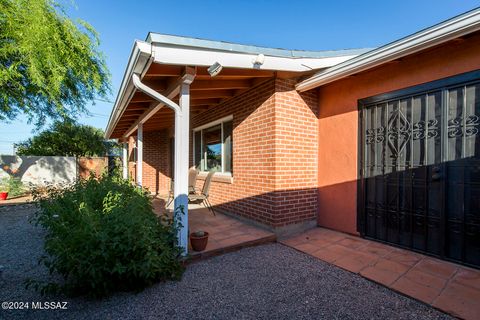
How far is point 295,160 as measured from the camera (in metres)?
4.20

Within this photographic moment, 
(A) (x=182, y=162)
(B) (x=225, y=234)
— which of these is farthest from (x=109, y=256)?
(B) (x=225, y=234)

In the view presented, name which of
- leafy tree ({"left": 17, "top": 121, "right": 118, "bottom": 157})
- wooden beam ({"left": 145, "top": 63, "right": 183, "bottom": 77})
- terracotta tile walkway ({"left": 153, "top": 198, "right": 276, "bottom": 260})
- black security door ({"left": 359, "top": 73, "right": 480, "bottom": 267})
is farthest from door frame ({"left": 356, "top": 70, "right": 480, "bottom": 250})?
leafy tree ({"left": 17, "top": 121, "right": 118, "bottom": 157})

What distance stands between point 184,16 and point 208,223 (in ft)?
20.4

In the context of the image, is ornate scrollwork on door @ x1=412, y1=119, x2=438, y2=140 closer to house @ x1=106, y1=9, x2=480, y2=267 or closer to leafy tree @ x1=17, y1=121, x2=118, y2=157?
Answer: house @ x1=106, y1=9, x2=480, y2=267

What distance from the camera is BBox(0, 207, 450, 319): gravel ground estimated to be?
6.86 feet

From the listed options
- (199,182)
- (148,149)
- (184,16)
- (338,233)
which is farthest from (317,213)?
(148,149)

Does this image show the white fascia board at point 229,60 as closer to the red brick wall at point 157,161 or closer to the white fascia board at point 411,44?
the white fascia board at point 411,44

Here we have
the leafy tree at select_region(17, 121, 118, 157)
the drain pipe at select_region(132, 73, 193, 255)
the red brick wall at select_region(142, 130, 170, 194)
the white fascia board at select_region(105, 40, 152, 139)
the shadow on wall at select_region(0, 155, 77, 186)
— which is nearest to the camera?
the white fascia board at select_region(105, 40, 152, 139)

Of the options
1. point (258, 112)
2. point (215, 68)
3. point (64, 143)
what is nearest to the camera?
point (215, 68)

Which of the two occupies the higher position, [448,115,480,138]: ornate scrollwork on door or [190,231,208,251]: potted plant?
[448,115,480,138]: ornate scrollwork on door

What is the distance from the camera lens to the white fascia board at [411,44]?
2379mm

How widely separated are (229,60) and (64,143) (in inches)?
674

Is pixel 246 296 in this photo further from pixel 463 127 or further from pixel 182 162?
pixel 463 127

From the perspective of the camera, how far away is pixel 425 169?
3066 mm
